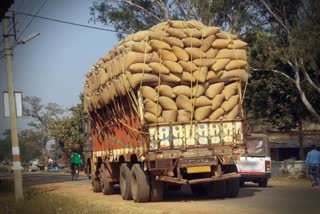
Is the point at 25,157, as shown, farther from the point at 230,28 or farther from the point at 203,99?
the point at 203,99

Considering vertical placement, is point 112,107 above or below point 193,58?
below

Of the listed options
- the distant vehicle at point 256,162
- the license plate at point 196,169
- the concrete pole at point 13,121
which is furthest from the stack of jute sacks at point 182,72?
the distant vehicle at point 256,162

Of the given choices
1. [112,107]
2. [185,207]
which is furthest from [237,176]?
[112,107]

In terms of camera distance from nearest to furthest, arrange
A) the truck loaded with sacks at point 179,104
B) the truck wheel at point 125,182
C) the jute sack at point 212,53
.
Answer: the truck loaded with sacks at point 179,104 → the jute sack at point 212,53 → the truck wheel at point 125,182

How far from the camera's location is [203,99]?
12539mm

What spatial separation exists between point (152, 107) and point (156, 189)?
1.99 metres

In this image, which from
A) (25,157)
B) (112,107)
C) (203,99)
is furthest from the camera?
(25,157)

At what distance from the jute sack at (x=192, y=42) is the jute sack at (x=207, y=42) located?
0.10 meters

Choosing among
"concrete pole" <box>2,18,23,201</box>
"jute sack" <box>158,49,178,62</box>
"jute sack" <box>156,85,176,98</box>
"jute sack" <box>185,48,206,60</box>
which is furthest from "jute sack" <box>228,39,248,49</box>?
"concrete pole" <box>2,18,23,201</box>

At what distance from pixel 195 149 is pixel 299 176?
35.3ft

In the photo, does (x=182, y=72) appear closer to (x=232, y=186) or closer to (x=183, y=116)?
(x=183, y=116)

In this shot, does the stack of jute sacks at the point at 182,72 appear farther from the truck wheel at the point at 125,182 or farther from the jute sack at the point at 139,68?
the truck wheel at the point at 125,182

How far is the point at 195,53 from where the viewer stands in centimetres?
1268

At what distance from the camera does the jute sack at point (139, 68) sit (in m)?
12.0
